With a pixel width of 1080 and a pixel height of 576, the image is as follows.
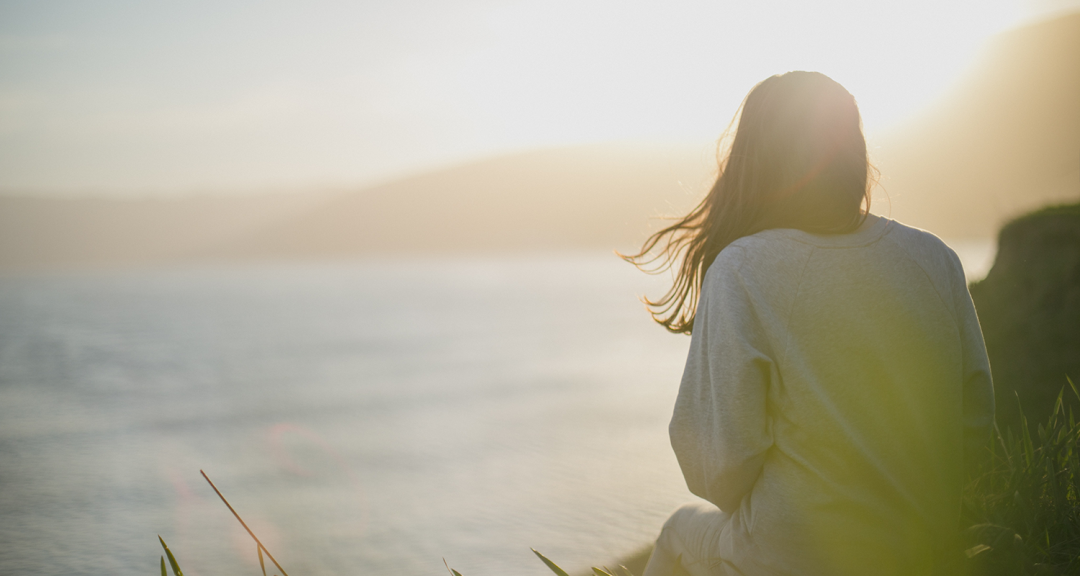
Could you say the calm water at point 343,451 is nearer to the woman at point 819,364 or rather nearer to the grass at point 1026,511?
the grass at point 1026,511

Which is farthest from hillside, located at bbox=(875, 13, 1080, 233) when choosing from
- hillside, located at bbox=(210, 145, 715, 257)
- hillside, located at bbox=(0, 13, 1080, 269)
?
hillside, located at bbox=(210, 145, 715, 257)

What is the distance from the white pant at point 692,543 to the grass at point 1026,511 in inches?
5.3

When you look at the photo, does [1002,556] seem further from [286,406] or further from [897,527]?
[286,406]

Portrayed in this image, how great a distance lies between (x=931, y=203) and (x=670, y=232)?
3.46 m

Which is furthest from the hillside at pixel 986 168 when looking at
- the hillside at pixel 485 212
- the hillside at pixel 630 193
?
the hillside at pixel 485 212

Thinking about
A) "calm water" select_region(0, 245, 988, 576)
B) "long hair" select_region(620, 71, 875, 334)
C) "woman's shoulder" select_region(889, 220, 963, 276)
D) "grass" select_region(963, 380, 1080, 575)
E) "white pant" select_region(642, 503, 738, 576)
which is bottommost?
"calm water" select_region(0, 245, 988, 576)

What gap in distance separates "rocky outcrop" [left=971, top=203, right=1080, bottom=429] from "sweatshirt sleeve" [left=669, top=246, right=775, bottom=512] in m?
3.52

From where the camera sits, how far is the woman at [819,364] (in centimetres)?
145

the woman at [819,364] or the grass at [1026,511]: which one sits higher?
the woman at [819,364]

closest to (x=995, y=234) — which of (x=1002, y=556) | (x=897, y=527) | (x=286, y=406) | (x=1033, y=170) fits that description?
(x=1033, y=170)

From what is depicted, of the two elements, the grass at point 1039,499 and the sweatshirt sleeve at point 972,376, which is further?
the grass at point 1039,499

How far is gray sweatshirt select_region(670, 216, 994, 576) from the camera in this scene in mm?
1449

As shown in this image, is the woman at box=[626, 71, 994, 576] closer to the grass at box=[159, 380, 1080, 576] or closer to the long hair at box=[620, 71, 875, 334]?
the long hair at box=[620, 71, 875, 334]

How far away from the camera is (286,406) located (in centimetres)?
1380
